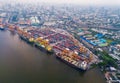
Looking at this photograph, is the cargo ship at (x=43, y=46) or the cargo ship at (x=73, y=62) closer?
the cargo ship at (x=73, y=62)

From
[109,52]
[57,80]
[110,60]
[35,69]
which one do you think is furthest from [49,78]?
[109,52]

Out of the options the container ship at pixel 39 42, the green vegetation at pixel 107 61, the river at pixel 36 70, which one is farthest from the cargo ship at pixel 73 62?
the container ship at pixel 39 42

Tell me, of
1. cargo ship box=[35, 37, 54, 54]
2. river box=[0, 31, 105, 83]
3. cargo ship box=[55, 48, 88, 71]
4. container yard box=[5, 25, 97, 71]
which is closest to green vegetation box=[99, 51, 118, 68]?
container yard box=[5, 25, 97, 71]

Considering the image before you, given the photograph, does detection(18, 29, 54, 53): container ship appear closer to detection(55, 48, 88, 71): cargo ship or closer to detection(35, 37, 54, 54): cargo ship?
detection(35, 37, 54, 54): cargo ship

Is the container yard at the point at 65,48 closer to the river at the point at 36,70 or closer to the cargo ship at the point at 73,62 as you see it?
the cargo ship at the point at 73,62

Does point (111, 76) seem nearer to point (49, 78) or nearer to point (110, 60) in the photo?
point (110, 60)
